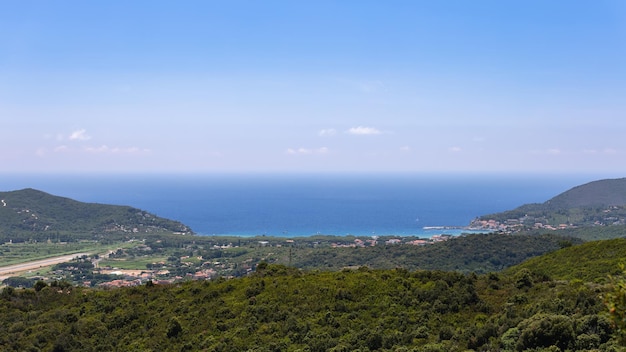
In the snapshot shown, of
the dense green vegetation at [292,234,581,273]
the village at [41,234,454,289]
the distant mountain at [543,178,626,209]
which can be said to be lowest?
the village at [41,234,454,289]

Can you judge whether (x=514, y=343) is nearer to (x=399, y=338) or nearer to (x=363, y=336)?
(x=399, y=338)

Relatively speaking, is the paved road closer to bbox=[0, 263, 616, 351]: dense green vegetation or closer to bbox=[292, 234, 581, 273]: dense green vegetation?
bbox=[292, 234, 581, 273]: dense green vegetation

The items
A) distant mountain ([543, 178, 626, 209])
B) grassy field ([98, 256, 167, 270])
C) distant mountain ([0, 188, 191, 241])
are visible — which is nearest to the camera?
grassy field ([98, 256, 167, 270])

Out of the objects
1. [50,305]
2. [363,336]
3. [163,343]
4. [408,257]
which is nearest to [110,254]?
[408,257]

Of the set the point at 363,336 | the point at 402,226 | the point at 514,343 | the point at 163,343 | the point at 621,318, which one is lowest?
the point at 402,226

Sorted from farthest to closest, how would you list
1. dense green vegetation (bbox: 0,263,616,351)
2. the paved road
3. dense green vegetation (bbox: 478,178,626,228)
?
dense green vegetation (bbox: 478,178,626,228) < the paved road < dense green vegetation (bbox: 0,263,616,351)

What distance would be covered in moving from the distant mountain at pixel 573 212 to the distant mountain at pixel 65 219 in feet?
333

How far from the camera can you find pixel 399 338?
17.0m

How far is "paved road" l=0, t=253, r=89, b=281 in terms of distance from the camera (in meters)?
74.5

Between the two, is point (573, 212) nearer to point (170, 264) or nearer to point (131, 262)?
point (170, 264)

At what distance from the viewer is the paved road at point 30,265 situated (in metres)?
74.5

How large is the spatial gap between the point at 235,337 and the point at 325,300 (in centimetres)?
514

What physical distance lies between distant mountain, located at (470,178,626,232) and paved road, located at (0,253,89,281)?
110 metres

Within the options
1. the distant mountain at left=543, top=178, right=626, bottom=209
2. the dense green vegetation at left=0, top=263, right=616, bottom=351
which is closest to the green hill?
the dense green vegetation at left=0, top=263, right=616, bottom=351
